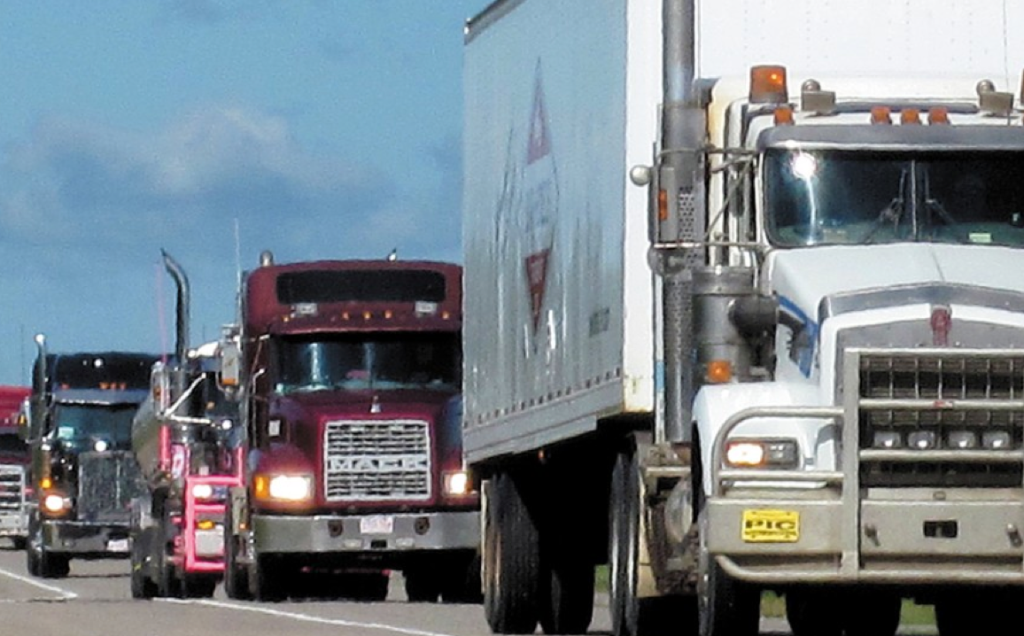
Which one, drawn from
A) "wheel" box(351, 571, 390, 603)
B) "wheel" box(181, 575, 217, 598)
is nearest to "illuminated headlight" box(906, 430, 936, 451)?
"wheel" box(351, 571, 390, 603)

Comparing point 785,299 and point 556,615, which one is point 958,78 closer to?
point 785,299

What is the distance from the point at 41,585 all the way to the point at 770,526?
30.7m

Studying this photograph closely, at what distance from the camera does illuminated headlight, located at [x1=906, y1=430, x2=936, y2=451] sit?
1802cm

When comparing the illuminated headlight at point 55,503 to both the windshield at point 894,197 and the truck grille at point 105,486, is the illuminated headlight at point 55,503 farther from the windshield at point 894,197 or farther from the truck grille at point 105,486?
the windshield at point 894,197

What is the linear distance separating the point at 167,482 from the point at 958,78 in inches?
874

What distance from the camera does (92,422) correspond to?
51.7 m

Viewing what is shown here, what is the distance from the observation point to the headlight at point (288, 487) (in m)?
34.7

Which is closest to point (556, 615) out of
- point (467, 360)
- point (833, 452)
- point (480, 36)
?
point (467, 360)

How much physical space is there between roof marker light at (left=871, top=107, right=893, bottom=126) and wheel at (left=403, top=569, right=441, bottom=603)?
18956 millimetres

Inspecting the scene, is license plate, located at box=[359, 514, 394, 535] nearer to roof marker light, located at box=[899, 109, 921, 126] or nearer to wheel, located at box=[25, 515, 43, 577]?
roof marker light, located at box=[899, 109, 921, 126]

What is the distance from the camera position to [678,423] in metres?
20.1

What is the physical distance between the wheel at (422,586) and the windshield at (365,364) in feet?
12.6

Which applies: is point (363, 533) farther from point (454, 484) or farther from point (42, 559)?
point (42, 559)

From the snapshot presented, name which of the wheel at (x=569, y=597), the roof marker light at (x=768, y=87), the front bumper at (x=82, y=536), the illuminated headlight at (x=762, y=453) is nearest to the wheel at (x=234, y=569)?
the wheel at (x=569, y=597)
